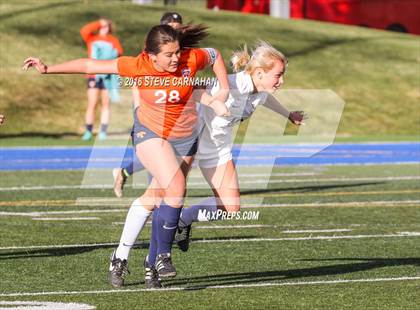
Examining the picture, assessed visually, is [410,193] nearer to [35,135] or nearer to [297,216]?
[297,216]

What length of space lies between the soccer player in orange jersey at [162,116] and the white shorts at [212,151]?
0.51m

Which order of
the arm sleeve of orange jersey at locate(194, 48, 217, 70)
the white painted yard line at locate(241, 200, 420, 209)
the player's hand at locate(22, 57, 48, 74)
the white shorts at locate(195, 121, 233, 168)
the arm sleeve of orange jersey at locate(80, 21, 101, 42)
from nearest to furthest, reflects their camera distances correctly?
the player's hand at locate(22, 57, 48, 74) → the arm sleeve of orange jersey at locate(194, 48, 217, 70) → the white shorts at locate(195, 121, 233, 168) → the white painted yard line at locate(241, 200, 420, 209) → the arm sleeve of orange jersey at locate(80, 21, 101, 42)

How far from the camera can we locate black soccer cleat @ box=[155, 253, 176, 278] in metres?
8.11

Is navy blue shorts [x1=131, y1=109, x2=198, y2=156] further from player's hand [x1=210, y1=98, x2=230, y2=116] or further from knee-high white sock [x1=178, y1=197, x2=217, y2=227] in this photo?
knee-high white sock [x1=178, y1=197, x2=217, y2=227]

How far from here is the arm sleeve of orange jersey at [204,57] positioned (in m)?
8.48

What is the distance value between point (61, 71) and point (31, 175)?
999cm

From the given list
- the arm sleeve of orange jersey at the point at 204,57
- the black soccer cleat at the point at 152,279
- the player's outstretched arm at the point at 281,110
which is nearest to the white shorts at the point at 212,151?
the player's outstretched arm at the point at 281,110

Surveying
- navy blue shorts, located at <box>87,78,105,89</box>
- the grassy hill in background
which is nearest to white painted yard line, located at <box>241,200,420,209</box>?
navy blue shorts, located at <box>87,78,105,89</box>

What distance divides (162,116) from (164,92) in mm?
180

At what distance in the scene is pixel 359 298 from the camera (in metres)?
7.93

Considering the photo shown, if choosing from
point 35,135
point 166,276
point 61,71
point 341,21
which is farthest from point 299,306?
point 341,21

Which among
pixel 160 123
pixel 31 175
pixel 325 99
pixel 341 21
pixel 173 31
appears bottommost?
pixel 341 21

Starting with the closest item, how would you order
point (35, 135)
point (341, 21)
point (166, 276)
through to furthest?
point (166, 276), point (35, 135), point (341, 21)

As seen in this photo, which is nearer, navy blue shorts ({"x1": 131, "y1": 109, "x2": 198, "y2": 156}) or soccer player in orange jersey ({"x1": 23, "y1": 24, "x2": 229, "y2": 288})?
soccer player in orange jersey ({"x1": 23, "y1": 24, "x2": 229, "y2": 288})
